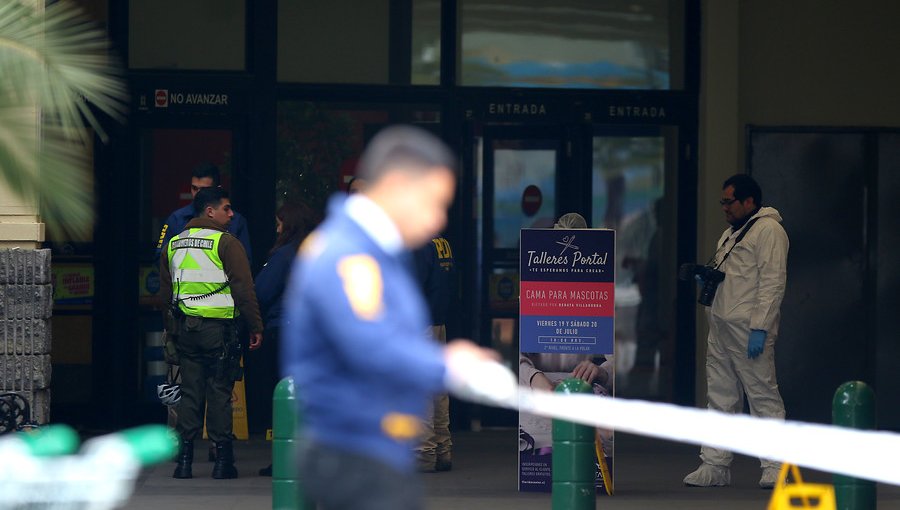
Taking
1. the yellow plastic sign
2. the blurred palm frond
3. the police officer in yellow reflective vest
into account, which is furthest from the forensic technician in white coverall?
the blurred palm frond

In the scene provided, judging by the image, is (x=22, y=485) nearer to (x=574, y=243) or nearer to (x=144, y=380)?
(x=574, y=243)

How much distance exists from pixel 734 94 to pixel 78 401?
5.81 m

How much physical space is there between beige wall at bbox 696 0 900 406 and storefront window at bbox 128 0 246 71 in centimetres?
380

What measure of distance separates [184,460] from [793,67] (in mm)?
5866

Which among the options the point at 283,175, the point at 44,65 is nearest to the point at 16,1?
the point at 44,65

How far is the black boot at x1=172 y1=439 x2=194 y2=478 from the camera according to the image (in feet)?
31.8

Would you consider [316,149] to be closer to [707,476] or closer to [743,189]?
[743,189]

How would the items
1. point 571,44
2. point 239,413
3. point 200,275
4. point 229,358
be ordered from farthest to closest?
1. point 571,44
2. point 239,413
3. point 229,358
4. point 200,275

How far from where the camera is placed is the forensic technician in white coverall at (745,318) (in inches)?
371

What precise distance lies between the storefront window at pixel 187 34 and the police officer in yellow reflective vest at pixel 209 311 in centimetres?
240

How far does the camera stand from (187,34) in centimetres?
1166

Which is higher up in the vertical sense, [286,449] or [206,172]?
[206,172]

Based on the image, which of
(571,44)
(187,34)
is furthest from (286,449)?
(571,44)

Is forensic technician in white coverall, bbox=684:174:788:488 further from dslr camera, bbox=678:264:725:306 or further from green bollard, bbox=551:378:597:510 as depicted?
green bollard, bbox=551:378:597:510
